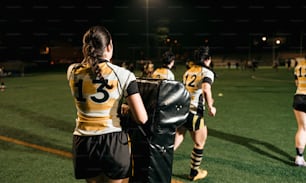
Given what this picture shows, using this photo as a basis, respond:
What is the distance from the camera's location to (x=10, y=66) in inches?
1459

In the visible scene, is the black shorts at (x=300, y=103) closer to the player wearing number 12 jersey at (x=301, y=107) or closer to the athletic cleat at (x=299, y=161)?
the player wearing number 12 jersey at (x=301, y=107)

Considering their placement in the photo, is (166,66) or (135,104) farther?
(166,66)

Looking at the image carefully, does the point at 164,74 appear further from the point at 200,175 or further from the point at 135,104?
the point at 135,104

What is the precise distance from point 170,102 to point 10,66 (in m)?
38.0

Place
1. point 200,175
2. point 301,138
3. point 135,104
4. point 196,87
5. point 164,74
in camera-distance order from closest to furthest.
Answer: point 135,104, point 196,87, point 200,175, point 301,138, point 164,74

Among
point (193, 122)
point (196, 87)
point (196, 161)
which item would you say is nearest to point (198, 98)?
point (196, 87)

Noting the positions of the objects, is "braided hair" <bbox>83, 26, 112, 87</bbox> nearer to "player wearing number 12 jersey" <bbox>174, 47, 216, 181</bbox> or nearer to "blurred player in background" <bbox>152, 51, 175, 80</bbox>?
"player wearing number 12 jersey" <bbox>174, 47, 216, 181</bbox>

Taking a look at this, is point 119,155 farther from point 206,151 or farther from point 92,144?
point 206,151

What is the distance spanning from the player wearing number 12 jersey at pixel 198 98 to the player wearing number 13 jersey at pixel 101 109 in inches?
89.7

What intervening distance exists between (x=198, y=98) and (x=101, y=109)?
Result: 257 cm

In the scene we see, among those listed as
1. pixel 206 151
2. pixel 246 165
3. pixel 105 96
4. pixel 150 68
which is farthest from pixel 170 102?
pixel 150 68

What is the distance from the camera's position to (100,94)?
2320 millimetres

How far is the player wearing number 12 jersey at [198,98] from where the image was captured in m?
4.56

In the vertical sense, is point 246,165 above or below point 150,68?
below
